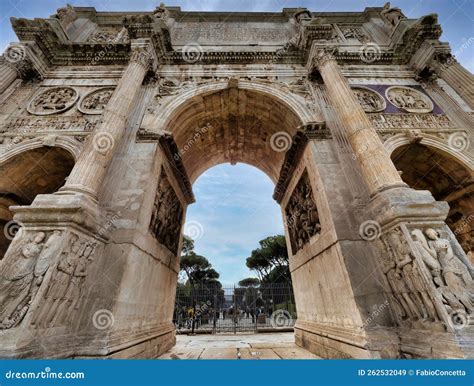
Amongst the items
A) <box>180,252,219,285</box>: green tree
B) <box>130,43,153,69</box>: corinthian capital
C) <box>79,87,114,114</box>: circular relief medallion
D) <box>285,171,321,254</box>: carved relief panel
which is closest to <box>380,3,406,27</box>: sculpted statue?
<box>285,171,321,254</box>: carved relief panel

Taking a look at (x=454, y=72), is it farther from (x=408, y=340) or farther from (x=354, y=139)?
(x=408, y=340)

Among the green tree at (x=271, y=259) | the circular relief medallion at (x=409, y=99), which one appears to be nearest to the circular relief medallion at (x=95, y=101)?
the circular relief medallion at (x=409, y=99)

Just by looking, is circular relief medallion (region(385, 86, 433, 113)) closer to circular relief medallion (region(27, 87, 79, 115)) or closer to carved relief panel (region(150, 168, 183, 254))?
carved relief panel (region(150, 168, 183, 254))

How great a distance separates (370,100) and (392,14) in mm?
6382

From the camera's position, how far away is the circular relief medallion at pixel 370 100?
758 centimetres

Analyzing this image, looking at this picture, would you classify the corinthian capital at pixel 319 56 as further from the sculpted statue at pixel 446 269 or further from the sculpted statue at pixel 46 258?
the sculpted statue at pixel 46 258

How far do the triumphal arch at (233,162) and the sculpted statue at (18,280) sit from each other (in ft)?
0.07

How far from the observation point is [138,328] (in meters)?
5.02

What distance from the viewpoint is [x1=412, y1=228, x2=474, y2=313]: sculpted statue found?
3.25 m

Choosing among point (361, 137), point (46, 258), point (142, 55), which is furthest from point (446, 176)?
point (142, 55)

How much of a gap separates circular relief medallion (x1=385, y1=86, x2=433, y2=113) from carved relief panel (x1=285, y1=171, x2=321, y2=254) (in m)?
4.48

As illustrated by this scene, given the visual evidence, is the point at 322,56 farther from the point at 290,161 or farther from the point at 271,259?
the point at 271,259

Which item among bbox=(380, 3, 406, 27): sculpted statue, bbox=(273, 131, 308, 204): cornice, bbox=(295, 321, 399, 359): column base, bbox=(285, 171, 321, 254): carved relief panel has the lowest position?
bbox=(295, 321, 399, 359): column base

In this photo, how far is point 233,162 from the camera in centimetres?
1201
